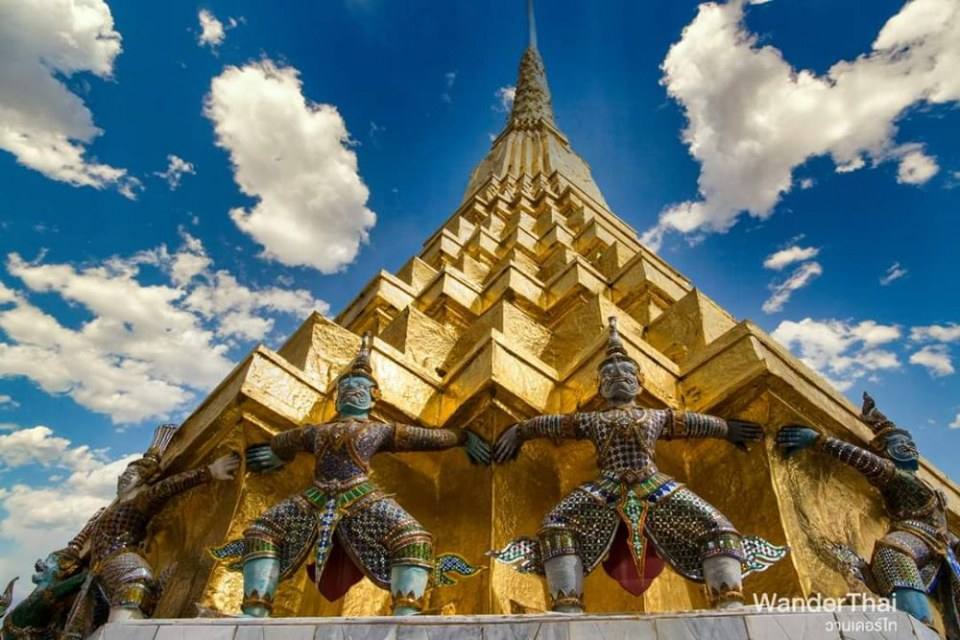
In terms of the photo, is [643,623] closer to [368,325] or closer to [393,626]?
[393,626]

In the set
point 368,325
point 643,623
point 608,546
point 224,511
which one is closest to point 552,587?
point 608,546

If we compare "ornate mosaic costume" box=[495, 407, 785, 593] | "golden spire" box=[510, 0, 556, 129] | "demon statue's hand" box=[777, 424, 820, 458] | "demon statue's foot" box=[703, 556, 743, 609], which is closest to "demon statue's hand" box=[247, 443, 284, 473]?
"ornate mosaic costume" box=[495, 407, 785, 593]

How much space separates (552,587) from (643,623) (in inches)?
33.6

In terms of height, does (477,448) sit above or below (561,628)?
above

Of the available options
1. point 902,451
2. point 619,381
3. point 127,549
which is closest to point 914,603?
point 902,451

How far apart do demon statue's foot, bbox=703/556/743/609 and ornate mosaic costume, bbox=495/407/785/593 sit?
46 mm

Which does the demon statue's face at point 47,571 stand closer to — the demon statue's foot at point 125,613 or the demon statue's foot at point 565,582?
the demon statue's foot at point 125,613

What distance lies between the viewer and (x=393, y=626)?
11.2 ft

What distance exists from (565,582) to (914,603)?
2.45 m

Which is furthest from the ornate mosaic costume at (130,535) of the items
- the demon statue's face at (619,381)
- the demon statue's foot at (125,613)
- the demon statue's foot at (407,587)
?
the demon statue's face at (619,381)

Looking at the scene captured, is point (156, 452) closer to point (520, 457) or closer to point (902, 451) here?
point (520, 457)

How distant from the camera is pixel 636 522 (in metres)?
4.21

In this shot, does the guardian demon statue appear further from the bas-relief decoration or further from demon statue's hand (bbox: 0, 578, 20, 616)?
demon statue's hand (bbox: 0, 578, 20, 616)

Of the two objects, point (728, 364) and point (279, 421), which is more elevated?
point (728, 364)
